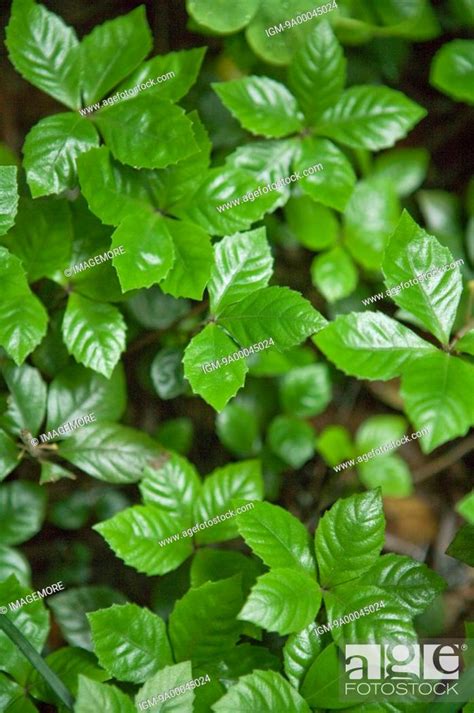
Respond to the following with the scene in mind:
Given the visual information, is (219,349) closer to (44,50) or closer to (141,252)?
(141,252)

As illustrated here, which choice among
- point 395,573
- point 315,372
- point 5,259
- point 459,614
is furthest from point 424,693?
point 5,259

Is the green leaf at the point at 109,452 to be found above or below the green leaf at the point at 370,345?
below

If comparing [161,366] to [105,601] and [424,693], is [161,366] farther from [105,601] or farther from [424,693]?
[424,693]

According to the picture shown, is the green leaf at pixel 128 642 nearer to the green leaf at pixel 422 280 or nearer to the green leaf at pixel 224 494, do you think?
the green leaf at pixel 224 494

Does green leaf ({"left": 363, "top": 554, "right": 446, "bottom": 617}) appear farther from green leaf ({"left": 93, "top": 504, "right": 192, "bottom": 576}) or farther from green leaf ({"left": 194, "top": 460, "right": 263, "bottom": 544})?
green leaf ({"left": 93, "top": 504, "right": 192, "bottom": 576})

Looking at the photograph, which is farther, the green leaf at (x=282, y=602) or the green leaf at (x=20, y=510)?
the green leaf at (x=20, y=510)

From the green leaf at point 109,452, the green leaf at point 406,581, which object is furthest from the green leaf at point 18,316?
the green leaf at point 406,581

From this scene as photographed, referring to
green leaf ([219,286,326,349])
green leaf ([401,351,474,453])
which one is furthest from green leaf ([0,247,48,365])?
green leaf ([401,351,474,453])

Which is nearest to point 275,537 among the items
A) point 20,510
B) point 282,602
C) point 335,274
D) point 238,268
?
point 282,602
